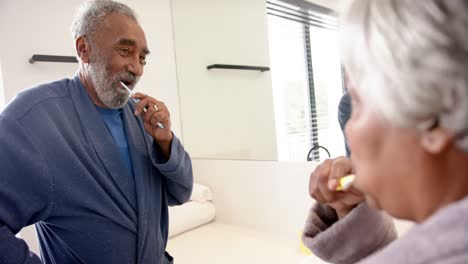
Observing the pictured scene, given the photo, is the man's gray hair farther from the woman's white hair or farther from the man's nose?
the woman's white hair

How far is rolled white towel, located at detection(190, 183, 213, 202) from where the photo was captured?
1.61 meters

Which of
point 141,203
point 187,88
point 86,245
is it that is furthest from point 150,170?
point 187,88

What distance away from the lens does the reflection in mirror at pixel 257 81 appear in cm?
146

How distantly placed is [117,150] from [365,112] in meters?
0.65

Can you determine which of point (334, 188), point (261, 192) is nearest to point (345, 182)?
point (334, 188)

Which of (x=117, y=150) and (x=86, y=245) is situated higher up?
(x=117, y=150)

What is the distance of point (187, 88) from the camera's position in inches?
73.6

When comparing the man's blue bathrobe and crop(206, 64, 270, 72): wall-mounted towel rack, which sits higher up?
crop(206, 64, 270, 72): wall-mounted towel rack

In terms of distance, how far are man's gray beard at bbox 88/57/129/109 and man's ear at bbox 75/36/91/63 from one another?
2cm

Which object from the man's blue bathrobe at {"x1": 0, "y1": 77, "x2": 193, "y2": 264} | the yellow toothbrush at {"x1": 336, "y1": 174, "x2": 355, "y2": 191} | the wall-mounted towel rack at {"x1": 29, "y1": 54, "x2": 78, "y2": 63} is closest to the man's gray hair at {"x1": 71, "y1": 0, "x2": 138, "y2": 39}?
the man's blue bathrobe at {"x1": 0, "y1": 77, "x2": 193, "y2": 264}

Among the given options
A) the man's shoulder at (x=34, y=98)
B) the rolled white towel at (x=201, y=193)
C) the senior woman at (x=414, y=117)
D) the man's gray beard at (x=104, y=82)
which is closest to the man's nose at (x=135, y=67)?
the man's gray beard at (x=104, y=82)

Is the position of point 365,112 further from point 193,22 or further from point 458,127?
point 193,22

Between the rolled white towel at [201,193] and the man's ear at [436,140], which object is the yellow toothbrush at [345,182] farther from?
the rolled white towel at [201,193]

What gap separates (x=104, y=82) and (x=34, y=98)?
15 centimetres
